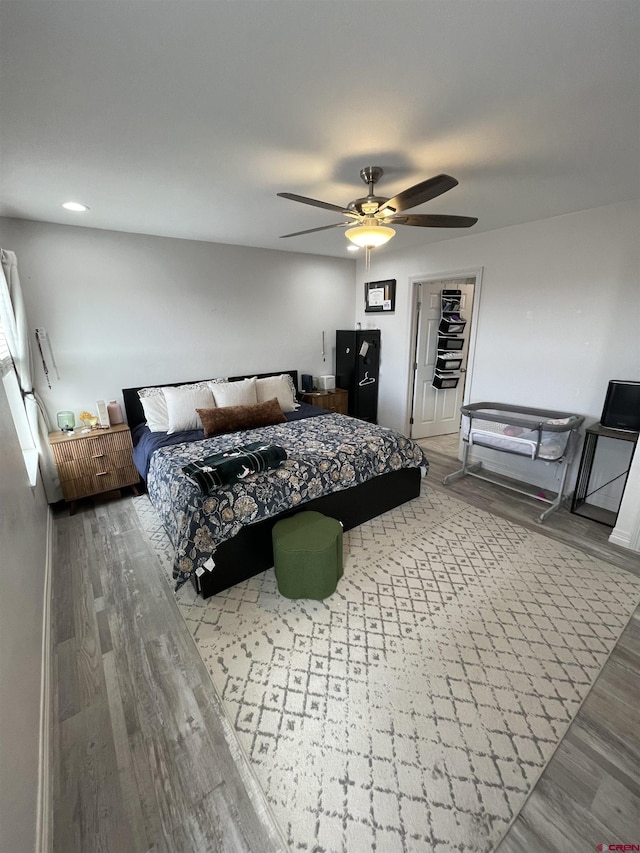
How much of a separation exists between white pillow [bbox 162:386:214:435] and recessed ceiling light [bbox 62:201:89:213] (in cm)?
152

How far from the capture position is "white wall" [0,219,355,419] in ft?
9.86

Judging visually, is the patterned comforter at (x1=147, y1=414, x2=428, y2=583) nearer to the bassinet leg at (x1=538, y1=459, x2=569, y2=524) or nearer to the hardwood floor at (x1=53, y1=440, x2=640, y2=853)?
the hardwood floor at (x1=53, y1=440, x2=640, y2=853)

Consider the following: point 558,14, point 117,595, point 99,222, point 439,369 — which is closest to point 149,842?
point 117,595

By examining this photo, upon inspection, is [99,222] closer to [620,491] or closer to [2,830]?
[2,830]

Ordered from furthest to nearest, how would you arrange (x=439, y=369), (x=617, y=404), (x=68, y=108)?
(x=439, y=369) < (x=617, y=404) < (x=68, y=108)

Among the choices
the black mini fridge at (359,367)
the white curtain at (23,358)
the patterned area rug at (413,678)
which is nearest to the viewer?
the patterned area rug at (413,678)

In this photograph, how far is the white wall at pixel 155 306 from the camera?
3.01 metres

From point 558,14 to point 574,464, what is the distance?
315 cm

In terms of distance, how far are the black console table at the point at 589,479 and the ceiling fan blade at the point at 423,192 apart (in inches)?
88.3

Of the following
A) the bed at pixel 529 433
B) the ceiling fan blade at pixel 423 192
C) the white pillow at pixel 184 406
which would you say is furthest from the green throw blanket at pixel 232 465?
the bed at pixel 529 433

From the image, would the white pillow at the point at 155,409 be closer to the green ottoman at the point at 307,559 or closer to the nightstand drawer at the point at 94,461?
the nightstand drawer at the point at 94,461

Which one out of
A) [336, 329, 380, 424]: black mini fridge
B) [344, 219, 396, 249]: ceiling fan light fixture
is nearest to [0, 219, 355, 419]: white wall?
[336, 329, 380, 424]: black mini fridge

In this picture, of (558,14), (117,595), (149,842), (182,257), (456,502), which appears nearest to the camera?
(558,14)

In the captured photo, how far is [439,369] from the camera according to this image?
184 inches
